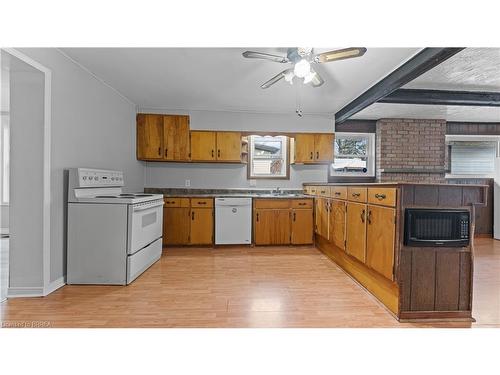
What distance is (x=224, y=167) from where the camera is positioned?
193 inches

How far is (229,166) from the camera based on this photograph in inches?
193

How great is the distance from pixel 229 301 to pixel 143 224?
1369 mm

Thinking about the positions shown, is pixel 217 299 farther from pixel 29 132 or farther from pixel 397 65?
pixel 397 65

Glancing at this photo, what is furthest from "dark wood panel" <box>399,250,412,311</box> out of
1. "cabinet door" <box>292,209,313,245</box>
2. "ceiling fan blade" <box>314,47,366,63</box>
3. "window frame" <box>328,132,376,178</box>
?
"window frame" <box>328,132,376,178</box>

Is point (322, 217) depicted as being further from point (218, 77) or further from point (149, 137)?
point (149, 137)

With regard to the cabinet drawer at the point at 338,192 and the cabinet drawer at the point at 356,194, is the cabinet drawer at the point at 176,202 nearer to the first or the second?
the cabinet drawer at the point at 338,192

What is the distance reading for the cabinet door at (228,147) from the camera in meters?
4.59

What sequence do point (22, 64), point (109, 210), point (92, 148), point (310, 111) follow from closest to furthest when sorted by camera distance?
point (22, 64)
point (109, 210)
point (92, 148)
point (310, 111)

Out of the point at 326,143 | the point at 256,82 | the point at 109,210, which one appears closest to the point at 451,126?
the point at 326,143

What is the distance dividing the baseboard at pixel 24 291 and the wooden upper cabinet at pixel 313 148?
12.5 feet

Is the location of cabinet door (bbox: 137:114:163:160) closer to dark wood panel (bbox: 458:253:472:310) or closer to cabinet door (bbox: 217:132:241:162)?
cabinet door (bbox: 217:132:241:162)

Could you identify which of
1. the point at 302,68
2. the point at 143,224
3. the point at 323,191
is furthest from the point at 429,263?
the point at 143,224

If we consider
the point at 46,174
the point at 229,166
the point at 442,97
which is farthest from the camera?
the point at 229,166

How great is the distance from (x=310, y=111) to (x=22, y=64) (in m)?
3.86
